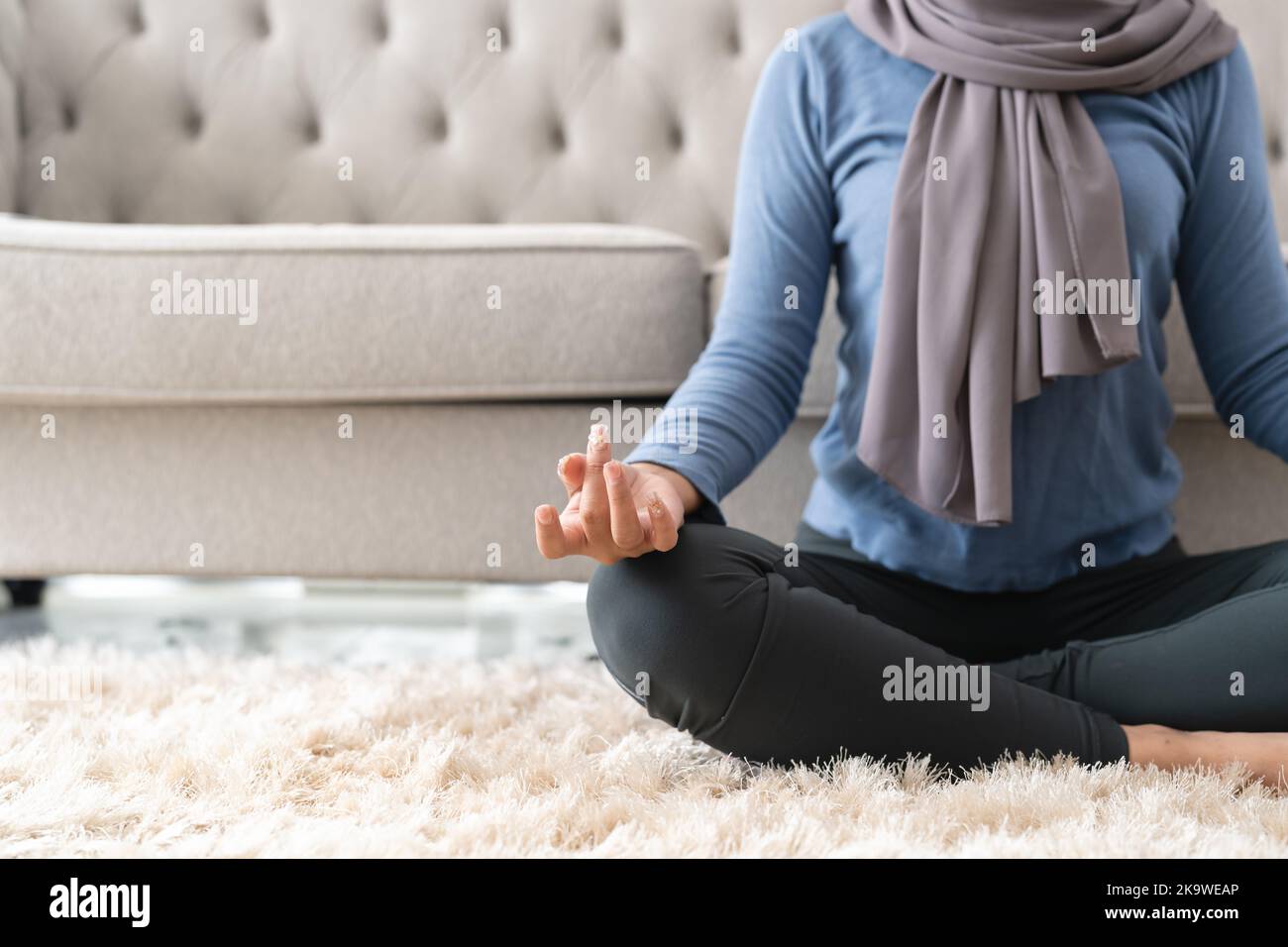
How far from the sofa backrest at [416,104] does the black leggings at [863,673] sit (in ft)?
3.12

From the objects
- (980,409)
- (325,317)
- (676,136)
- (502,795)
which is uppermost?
(676,136)

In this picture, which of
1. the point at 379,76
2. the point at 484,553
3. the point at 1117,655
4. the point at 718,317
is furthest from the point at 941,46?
the point at 379,76

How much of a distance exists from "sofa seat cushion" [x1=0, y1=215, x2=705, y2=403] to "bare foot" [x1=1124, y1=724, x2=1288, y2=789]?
56 centimetres

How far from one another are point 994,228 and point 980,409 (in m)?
0.15

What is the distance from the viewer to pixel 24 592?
140cm

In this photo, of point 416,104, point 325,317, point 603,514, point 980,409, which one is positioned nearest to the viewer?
point 603,514

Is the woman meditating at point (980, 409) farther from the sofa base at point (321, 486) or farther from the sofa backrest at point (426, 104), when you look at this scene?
the sofa backrest at point (426, 104)

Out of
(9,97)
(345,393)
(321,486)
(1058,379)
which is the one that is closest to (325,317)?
(345,393)

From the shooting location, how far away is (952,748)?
25.7 inches

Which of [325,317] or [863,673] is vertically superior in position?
[325,317]

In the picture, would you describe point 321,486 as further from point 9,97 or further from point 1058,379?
point 9,97
